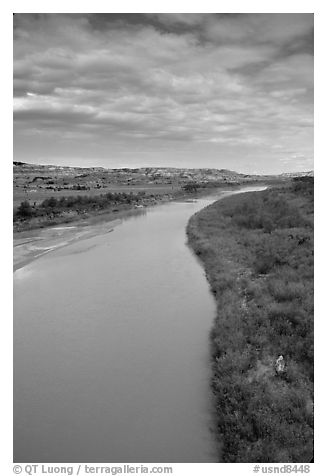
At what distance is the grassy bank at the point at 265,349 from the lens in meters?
7.08

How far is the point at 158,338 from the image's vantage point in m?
11.6

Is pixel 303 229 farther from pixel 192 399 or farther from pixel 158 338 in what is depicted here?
pixel 192 399

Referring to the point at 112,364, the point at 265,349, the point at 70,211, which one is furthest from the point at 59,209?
the point at 265,349

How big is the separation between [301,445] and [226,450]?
1.38 m

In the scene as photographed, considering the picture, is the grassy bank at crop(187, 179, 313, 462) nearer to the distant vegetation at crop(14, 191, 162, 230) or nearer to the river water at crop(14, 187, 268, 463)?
the river water at crop(14, 187, 268, 463)

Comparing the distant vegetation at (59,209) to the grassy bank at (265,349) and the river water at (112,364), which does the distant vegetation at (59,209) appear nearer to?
the river water at (112,364)

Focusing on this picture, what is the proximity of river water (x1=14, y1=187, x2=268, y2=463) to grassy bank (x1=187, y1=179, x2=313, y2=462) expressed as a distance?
1.59ft

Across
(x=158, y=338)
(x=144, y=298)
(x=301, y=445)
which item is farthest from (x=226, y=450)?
(x=144, y=298)

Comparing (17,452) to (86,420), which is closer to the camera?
(17,452)

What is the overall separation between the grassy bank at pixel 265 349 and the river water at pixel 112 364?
486 millimetres

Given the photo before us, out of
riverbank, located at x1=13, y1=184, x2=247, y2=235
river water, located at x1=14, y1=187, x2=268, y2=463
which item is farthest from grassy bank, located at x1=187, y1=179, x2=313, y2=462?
riverbank, located at x1=13, y1=184, x2=247, y2=235

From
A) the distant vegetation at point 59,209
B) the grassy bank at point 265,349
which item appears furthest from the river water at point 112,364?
the distant vegetation at point 59,209

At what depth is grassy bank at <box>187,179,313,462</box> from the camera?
7.08m

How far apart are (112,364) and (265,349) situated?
161 inches
